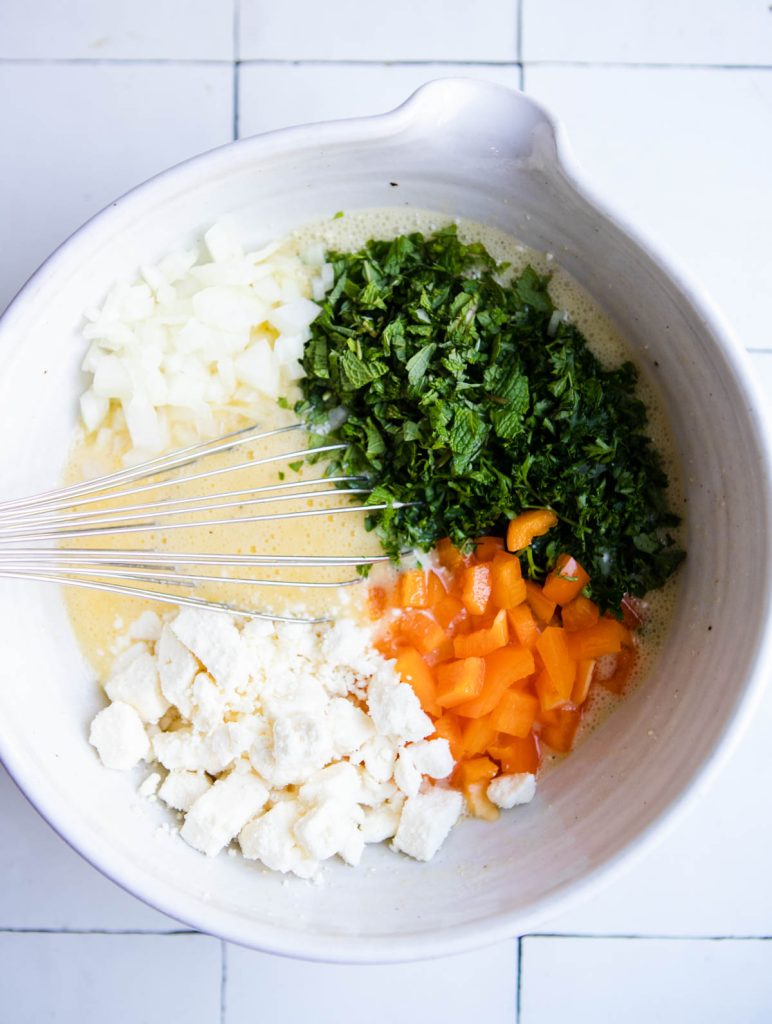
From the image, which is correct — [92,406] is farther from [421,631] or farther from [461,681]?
[461,681]

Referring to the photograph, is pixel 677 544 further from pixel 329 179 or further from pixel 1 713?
pixel 1 713

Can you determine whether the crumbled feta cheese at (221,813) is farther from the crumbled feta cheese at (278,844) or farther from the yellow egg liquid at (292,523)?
the yellow egg liquid at (292,523)

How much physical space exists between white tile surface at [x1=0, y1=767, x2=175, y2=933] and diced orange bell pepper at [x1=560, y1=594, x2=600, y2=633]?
991mm

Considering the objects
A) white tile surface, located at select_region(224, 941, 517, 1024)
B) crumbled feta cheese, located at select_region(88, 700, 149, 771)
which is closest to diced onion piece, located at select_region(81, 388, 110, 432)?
crumbled feta cheese, located at select_region(88, 700, 149, 771)

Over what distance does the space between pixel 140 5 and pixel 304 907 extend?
1.71 metres

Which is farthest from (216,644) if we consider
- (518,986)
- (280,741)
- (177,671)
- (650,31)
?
(650,31)

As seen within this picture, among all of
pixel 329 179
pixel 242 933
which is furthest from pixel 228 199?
pixel 242 933

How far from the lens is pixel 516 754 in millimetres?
1590

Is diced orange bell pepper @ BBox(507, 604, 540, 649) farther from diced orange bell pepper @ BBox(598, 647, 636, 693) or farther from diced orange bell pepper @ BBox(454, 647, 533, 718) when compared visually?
diced orange bell pepper @ BBox(598, 647, 636, 693)

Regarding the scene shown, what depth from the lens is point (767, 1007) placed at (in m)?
1.70

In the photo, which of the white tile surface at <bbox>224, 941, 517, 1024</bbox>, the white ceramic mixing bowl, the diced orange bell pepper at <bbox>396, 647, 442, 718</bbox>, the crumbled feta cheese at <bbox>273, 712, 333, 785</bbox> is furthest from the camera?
the white tile surface at <bbox>224, 941, 517, 1024</bbox>

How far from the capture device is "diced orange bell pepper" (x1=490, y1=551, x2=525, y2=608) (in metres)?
1.57

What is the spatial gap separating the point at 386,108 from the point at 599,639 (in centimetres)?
109

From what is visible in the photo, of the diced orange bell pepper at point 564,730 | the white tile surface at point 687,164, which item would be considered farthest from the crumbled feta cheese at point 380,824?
the white tile surface at point 687,164
